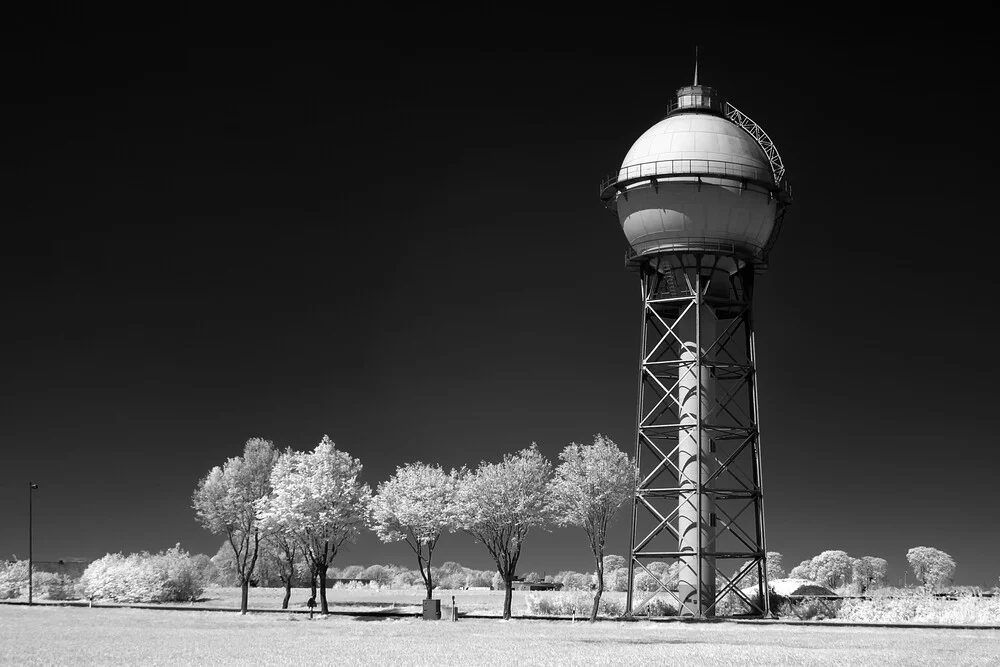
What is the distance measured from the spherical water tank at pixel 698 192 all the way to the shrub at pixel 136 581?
4425cm

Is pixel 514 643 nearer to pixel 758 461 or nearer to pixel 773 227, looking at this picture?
pixel 758 461

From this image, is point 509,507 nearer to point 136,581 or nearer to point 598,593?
point 598,593

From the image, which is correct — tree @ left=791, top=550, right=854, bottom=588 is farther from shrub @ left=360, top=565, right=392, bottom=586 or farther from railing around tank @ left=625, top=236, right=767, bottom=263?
railing around tank @ left=625, top=236, right=767, bottom=263

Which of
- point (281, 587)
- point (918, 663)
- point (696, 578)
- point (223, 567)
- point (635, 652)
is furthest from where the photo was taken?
point (223, 567)

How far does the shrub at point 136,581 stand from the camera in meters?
86.2

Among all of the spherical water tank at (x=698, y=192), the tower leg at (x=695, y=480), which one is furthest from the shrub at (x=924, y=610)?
the spherical water tank at (x=698, y=192)

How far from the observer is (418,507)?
7100 cm

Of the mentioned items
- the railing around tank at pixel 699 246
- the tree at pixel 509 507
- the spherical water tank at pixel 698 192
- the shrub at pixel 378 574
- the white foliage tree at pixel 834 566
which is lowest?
the shrub at pixel 378 574

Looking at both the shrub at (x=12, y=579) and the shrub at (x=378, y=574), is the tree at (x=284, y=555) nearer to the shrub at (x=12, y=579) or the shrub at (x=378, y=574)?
the shrub at (x=378, y=574)

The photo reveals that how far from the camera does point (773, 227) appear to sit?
66.8 metres

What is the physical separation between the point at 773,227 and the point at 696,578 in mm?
19911

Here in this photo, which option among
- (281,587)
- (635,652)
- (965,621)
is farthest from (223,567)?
(635,652)

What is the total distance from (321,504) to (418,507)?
6.75 metres

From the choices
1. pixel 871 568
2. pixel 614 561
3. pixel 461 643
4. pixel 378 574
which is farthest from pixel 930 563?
pixel 461 643
